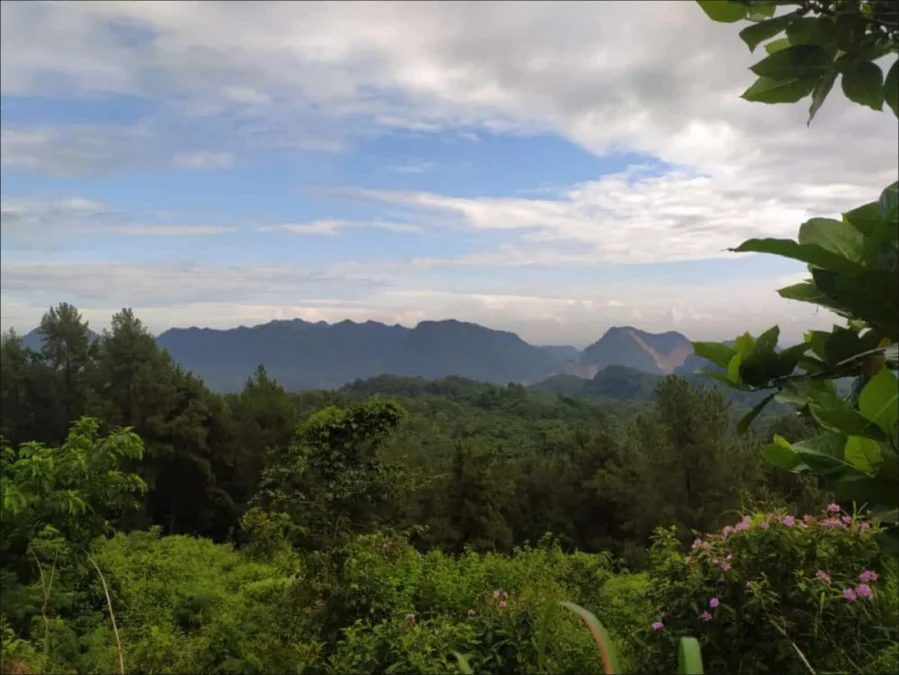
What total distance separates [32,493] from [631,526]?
10717mm

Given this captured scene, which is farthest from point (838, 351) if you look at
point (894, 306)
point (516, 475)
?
point (516, 475)

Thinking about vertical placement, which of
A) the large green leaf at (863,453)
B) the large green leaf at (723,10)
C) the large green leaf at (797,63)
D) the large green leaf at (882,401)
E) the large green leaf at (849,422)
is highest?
the large green leaf at (723,10)

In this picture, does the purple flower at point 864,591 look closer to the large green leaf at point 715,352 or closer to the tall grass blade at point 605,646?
the large green leaf at point 715,352

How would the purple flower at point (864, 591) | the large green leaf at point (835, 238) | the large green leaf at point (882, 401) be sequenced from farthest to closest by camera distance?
1. the purple flower at point (864, 591)
2. the large green leaf at point (835, 238)
3. the large green leaf at point (882, 401)

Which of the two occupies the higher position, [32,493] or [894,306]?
[894,306]

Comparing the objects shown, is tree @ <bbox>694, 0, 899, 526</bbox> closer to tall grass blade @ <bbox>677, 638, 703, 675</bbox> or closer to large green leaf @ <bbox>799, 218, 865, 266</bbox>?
large green leaf @ <bbox>799, 218, 865, 266</bbox>

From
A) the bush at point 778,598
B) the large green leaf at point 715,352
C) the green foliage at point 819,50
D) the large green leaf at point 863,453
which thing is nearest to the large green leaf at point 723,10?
the green foliage at point 819,50

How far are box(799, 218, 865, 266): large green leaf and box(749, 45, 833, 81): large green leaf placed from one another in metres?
0.18

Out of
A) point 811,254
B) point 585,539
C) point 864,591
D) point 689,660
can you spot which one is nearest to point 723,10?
point 811,254

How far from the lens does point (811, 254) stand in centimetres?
55

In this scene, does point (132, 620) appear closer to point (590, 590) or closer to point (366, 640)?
point (366, 640)

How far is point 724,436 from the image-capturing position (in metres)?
11.5

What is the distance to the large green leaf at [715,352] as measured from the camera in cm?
67

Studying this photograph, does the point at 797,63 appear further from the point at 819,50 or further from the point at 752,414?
the point at 752,414
